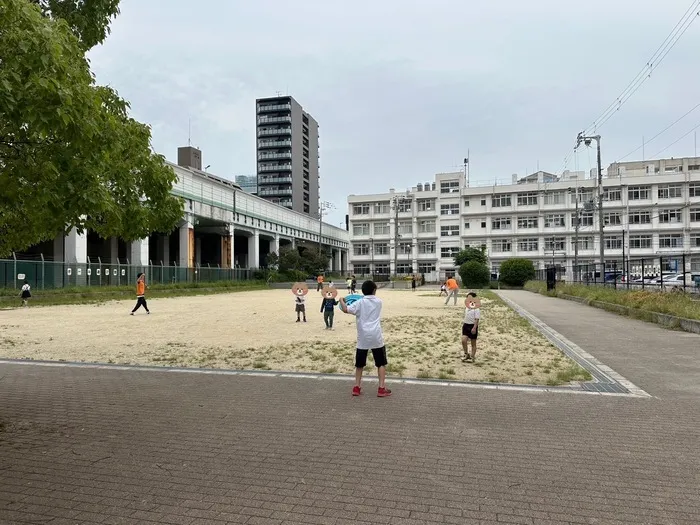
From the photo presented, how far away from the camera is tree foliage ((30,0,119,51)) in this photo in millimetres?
6074

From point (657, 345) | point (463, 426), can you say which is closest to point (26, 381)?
point (463, 426)

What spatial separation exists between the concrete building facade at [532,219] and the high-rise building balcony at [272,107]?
26.9 metres

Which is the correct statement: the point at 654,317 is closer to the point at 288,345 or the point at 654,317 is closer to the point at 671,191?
the point at 288,345

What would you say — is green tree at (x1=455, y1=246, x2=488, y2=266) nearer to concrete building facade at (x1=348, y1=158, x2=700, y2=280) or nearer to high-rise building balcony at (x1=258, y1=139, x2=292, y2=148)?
concrete building facade at (x1=348, y1=158, x2=700, y2=280)

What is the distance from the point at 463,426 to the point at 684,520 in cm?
234

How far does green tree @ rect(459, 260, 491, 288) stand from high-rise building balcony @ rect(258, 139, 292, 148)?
197 feet

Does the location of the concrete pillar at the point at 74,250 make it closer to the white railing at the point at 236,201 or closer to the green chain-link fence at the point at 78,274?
the green chain-link fence at the point at 78,274

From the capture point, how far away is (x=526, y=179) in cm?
8694

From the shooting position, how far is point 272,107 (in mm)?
106438

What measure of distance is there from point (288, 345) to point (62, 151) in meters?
7.86

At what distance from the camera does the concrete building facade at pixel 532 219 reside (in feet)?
237

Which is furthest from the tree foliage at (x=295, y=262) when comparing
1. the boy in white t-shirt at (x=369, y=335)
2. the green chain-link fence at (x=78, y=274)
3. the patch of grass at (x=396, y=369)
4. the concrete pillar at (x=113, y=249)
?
the boy in white t-shirt at (x=369, y=335)

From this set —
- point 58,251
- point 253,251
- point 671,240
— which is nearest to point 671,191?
point 671,240

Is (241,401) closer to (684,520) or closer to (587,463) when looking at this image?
(587,463)
